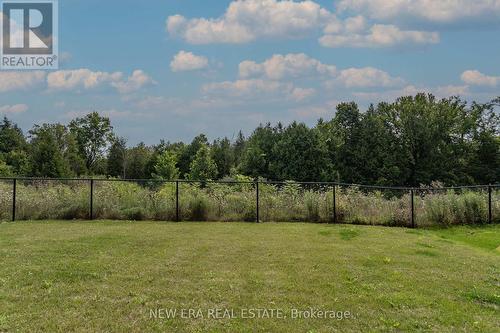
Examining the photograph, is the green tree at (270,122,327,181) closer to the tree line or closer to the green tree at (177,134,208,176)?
the tree line

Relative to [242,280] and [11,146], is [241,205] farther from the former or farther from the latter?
[11,146]

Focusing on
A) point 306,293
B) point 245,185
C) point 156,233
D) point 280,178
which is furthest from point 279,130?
point 306,293

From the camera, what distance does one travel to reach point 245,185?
14.8 meters

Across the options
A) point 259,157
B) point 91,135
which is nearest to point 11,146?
point 91,135

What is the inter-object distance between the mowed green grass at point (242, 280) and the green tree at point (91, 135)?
2021 inches

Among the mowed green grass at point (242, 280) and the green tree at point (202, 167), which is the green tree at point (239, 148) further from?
the mowed green grass at point (242, 280)

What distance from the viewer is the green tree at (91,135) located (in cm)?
5934

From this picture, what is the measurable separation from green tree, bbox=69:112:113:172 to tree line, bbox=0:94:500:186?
16cm

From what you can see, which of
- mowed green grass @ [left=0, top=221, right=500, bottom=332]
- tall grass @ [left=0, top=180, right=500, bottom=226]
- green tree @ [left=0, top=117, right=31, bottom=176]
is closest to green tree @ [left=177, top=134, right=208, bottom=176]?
green tree @ [left=0, top=117, right=31, bottom=176]

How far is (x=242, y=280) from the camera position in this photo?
6391 mm

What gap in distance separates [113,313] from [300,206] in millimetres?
9697

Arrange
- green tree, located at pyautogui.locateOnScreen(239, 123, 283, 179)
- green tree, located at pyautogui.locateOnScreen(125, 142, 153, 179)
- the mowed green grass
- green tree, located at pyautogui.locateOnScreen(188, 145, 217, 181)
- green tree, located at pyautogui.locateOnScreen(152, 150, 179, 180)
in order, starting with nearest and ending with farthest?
the mowed green grass
green tree, located at pyautogui.locateOnScreen(188, 145, 217, 181)
green tree, located at pyautogui.locateOnScreen(152, 150, 179, 180)
green tree, located at pyautogui.locateOnScreen(239, 123, 283, 179)
green tree, located at pyautogui.locateOnScreen(125, 142, 153, 179)

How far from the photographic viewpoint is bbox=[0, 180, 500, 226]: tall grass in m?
13.6

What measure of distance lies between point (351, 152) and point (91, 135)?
35143 mm
